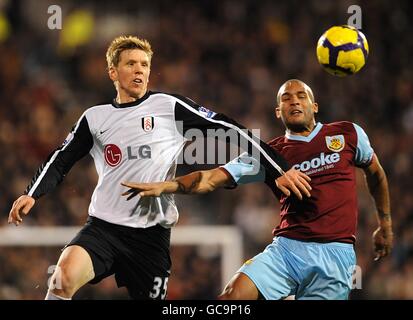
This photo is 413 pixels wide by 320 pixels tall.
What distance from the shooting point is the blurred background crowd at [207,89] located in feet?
29.7

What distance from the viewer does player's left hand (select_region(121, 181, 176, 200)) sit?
512cm

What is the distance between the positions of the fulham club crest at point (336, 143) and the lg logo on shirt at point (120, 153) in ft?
3.77

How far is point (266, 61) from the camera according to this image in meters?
12.0

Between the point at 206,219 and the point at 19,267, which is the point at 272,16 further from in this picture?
the point at 19,267

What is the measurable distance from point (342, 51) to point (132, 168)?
1585 millimetres

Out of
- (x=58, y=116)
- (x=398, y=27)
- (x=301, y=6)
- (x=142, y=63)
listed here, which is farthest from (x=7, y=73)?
(x=142, y=63)

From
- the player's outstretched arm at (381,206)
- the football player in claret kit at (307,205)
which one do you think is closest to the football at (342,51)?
the football player in claret kit at (307,205)

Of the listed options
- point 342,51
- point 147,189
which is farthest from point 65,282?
point 342,51

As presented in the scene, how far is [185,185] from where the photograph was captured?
17.7ft

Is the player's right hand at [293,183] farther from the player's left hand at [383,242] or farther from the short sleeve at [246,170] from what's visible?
the player's left hand at [383,242]

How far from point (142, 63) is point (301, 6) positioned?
7.42m

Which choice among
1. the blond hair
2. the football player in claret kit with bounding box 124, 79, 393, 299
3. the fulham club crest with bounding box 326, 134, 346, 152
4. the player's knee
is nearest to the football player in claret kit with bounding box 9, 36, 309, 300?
the blond hair
